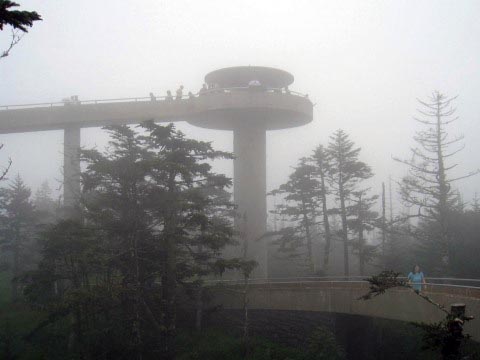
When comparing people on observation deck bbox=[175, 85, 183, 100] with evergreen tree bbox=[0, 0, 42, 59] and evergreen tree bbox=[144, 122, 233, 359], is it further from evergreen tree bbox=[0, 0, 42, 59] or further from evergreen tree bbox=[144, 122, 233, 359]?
evergreen tree bbox=[0, 0, 42, 59]

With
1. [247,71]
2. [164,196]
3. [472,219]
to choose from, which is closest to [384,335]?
[472,219]

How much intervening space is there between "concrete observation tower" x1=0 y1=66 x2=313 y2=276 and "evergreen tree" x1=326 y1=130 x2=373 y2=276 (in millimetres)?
6514

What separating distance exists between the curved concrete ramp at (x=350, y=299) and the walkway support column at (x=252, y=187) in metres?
12.0

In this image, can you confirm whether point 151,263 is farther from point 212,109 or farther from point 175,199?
point 212,109

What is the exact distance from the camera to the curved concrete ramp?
57.9 feet

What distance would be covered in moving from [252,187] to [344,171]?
840cm

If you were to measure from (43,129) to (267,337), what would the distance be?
29925 millimetres

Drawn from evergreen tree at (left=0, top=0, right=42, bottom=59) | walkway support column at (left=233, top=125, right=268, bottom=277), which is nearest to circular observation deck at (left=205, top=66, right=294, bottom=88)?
walkway support column at (left=233, top=125, right=268, bottom=277)

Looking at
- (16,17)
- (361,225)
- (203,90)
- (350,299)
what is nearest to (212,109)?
(203,90)

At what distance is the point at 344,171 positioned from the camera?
3394 cm

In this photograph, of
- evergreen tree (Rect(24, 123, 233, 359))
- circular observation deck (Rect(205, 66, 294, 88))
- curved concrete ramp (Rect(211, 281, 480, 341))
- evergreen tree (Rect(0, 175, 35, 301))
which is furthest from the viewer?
circular observation deck (Rect(205, 66, 294, 88))

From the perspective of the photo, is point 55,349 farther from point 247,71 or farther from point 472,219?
point 472,219

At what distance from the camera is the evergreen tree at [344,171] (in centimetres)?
3375

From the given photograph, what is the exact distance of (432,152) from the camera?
94.5ft
